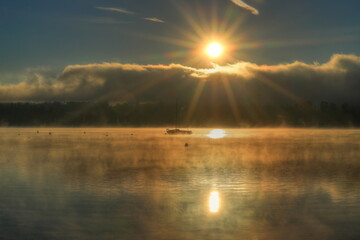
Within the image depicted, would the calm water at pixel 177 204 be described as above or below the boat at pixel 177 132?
below

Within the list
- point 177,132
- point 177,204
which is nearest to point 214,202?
point 177,204

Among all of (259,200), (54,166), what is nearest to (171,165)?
(54,166)

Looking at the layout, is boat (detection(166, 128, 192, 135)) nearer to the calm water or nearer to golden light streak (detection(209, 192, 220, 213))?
the calm water

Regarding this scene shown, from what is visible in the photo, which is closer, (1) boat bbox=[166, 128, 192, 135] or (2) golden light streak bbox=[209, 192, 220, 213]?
(2) golden light streak bbox=[209, 192, 220, 213]

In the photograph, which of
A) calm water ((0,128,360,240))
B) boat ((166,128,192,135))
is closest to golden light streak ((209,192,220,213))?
calm water ((0,128,360,240))

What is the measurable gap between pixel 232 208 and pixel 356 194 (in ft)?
32.4

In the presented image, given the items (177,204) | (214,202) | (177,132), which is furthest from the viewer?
(177,132)

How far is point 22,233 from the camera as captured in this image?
59.8 ft

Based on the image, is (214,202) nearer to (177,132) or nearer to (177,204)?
(177,204)

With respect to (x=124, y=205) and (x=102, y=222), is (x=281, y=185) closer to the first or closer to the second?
(x=124, y=205)

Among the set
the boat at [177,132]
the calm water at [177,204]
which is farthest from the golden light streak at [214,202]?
the boat at [177,132]

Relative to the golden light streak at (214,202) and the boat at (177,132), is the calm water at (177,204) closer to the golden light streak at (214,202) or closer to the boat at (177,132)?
the golden light streak at (214,202)

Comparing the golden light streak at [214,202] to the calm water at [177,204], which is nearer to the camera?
the calm water at [177,204]

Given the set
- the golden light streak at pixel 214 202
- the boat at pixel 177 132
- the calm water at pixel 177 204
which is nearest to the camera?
the calm water at pixel 177 204
